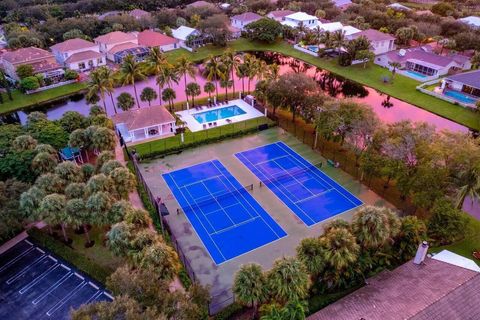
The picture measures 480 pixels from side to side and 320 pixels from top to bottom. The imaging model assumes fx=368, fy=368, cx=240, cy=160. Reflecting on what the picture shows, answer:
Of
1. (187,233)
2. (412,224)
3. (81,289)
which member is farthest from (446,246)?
(81,289)

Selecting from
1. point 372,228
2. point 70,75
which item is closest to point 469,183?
point 372,228

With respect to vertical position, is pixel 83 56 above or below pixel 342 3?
below

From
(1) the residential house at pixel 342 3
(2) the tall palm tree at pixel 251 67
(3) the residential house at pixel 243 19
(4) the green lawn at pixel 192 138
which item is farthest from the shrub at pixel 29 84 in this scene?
(1) the residential house at pixel 342 3

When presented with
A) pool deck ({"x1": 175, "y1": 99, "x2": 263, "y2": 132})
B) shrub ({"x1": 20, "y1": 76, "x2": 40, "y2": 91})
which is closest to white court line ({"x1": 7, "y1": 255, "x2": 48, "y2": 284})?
pool deck ({"x1": 175, "y1": 99, "x2": 263, "y2": 132})

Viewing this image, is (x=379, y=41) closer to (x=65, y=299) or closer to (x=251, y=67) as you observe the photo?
(x=251, y=67)

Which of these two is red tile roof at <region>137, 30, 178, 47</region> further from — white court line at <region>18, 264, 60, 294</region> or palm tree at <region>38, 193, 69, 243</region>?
white court line at <region>18, 264, 60, 294</region>

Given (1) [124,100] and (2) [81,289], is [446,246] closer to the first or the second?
(2) [81,289]

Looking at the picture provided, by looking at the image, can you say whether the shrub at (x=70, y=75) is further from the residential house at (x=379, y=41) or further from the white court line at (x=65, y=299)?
the residential house at (x=379, y=41)
